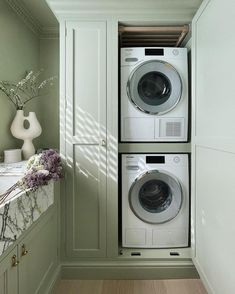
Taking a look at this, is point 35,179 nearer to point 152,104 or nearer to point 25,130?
point 25,130

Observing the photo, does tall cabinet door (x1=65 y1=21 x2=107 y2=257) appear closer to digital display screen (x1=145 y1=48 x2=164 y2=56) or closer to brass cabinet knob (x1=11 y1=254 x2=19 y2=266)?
digital display screen (x1=145 y1=48 x2=164 y2=56)

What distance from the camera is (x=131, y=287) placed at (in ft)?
6.61

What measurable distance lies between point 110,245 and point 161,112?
1196mm

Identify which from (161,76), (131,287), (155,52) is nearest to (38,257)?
(131,287)

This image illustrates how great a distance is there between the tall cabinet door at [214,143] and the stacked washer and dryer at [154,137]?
0.71 ft

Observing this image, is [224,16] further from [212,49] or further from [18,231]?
[18,231]

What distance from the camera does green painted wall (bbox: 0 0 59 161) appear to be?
2.16 meters

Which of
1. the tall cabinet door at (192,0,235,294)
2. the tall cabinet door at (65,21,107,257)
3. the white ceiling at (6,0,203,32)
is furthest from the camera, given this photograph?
the tall cabinet door at (65,21,107,257)


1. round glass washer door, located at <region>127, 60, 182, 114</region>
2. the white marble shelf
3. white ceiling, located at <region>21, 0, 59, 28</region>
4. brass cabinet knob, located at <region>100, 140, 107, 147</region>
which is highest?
white ceiling, located at <region>21, 0, 59, 28</region>

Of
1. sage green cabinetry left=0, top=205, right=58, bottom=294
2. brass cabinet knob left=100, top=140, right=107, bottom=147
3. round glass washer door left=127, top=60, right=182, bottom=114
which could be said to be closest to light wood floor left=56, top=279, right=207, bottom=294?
sage green cabinetry left=0, top=205, right=58, bottom=294

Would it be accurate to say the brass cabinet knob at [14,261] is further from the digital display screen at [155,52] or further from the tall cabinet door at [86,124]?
the digital display screen at [155,52]

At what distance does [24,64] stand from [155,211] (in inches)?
74.2

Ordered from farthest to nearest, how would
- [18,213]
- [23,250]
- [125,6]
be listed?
[125,6], [23,250], [18,213]

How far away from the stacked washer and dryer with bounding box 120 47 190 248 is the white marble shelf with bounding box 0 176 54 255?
2.83 feet
